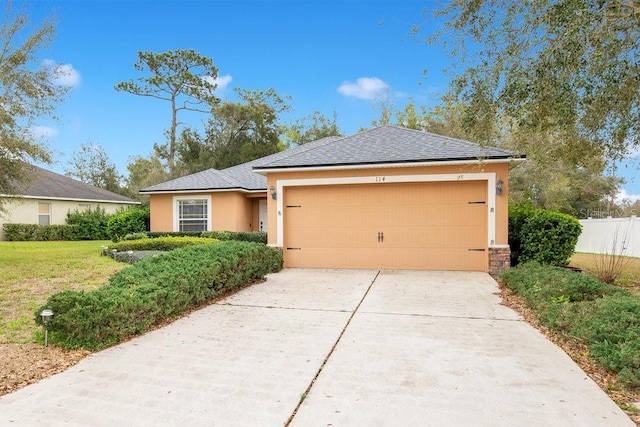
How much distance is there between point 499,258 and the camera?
9578 millimetres

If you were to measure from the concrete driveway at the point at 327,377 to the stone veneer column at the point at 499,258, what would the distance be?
3751 millimetres

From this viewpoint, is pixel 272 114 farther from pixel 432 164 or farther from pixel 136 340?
pixel 136 340

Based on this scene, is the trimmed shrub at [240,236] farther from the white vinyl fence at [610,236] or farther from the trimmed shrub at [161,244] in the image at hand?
the white vinyl fence at [610,236]

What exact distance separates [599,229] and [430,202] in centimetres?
1182

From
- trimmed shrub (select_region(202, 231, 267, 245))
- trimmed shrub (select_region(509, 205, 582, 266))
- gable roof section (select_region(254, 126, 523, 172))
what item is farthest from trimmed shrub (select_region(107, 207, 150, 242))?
trimmed shrub (select_region(509, 205, 582, 266))

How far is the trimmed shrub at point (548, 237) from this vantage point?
370 inches

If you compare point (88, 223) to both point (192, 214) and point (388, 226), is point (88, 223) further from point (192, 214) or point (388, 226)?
point (388, 226)

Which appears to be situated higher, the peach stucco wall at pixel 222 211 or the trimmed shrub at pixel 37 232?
the peach stucco wall at pixel 222 211

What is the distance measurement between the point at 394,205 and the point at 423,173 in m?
1.11

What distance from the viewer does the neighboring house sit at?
20.1 metres

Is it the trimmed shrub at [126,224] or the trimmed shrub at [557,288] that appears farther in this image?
the trimmed shrub at [126,224]

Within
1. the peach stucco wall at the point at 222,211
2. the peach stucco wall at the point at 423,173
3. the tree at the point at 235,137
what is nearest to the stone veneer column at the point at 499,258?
the peach stucco wall at the point at 423,173

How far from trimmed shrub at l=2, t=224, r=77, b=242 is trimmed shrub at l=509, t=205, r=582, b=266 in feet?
70.7

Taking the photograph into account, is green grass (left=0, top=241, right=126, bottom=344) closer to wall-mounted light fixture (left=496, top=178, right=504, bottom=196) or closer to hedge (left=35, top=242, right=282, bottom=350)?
hedge (left=35, top=242, right=282, bottom=350)
